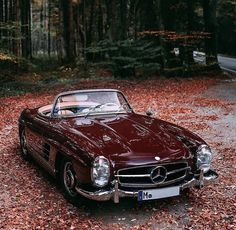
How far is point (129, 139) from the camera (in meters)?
6.12

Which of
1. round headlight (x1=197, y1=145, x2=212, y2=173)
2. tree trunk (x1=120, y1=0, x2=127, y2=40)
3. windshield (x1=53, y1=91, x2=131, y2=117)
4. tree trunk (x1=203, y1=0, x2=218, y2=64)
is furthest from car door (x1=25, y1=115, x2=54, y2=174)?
tree trunk (x1=203, y1=0, x2=218, y2=64)

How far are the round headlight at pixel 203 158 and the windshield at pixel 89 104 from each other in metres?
1.93

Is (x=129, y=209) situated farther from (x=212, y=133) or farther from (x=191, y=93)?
(x=191, y=93)

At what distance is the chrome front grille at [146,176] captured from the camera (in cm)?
563

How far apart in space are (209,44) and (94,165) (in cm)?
2084

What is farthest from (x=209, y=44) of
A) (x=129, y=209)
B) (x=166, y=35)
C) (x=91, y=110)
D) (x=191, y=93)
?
(x=129, y=209)

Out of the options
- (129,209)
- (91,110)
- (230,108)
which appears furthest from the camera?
(230,108)

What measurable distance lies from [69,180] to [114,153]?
929 millimetres

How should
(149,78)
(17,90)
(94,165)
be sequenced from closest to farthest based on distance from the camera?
(94,165) → (17,90) → (149,78)

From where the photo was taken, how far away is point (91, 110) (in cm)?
745

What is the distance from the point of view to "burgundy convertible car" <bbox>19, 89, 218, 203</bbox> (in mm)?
5590

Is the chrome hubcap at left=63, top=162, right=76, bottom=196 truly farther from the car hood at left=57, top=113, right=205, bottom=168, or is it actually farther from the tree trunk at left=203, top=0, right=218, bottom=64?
the tree trunk at left=203, top=0, right=218, bottom=64

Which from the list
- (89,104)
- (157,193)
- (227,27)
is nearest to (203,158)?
(157,193)

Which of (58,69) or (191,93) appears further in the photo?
(58,69)
